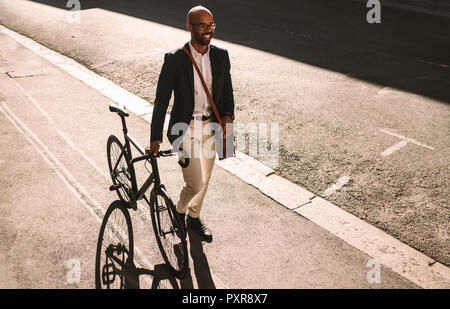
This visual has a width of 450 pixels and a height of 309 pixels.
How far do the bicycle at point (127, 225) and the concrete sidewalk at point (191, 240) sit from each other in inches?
5.1

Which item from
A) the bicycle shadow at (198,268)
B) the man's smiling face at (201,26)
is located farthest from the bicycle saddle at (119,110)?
the bicycle shadow at (198,268)

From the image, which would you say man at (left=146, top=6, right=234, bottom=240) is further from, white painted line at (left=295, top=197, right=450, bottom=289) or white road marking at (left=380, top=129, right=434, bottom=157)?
white road marking at (left=380, top=129, right=434, bottom=157)

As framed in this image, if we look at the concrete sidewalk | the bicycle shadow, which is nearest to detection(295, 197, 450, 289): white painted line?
the concrete sidewalk

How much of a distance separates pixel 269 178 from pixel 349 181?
3.76 feet

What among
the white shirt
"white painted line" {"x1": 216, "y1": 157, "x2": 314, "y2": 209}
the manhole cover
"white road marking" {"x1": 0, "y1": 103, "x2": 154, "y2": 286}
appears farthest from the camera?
the manhole cover

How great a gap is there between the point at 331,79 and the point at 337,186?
4498 mm

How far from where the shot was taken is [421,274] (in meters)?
4.06

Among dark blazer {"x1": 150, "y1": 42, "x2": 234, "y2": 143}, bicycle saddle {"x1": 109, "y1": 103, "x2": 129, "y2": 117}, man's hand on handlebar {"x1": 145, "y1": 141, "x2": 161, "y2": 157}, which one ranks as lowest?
man's hand on handlebar {"x1": 145, "y1": 141, "x2": 161, "y2": 157}

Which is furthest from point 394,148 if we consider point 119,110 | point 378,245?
point 119,110

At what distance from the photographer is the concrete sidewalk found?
4.01m

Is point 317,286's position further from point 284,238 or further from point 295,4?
point 295,4

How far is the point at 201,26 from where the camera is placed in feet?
11.3

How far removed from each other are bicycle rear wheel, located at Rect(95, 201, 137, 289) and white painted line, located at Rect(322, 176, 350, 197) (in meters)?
2.64

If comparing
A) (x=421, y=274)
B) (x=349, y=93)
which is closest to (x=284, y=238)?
(x=421, y=274)
